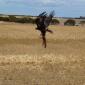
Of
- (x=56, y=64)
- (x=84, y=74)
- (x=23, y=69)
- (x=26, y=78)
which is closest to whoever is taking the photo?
(x=26, y=78)

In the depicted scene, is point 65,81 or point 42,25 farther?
point 42,25

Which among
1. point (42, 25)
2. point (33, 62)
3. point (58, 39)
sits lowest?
point (58, 39)

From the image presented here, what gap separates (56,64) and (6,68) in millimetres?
3254

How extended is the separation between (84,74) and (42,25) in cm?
733

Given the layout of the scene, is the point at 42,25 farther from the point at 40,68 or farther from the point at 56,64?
the point at 40,68

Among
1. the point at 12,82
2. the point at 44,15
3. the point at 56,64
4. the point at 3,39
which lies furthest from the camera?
the point at 3,39

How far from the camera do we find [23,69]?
1953cm

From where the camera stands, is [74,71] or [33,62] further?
[33,62]

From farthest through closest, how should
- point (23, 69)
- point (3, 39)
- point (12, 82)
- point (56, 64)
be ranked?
point (3, 39), point (56, 64), point (23, 69), point (12, 82)

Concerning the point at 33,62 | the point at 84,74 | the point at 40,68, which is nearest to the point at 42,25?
the point at 33,62

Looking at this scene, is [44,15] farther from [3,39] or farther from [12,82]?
[3,39]

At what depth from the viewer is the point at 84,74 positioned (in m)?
18.0

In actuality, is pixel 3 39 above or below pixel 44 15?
below

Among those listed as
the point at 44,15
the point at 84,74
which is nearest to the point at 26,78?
the point at 84,74
